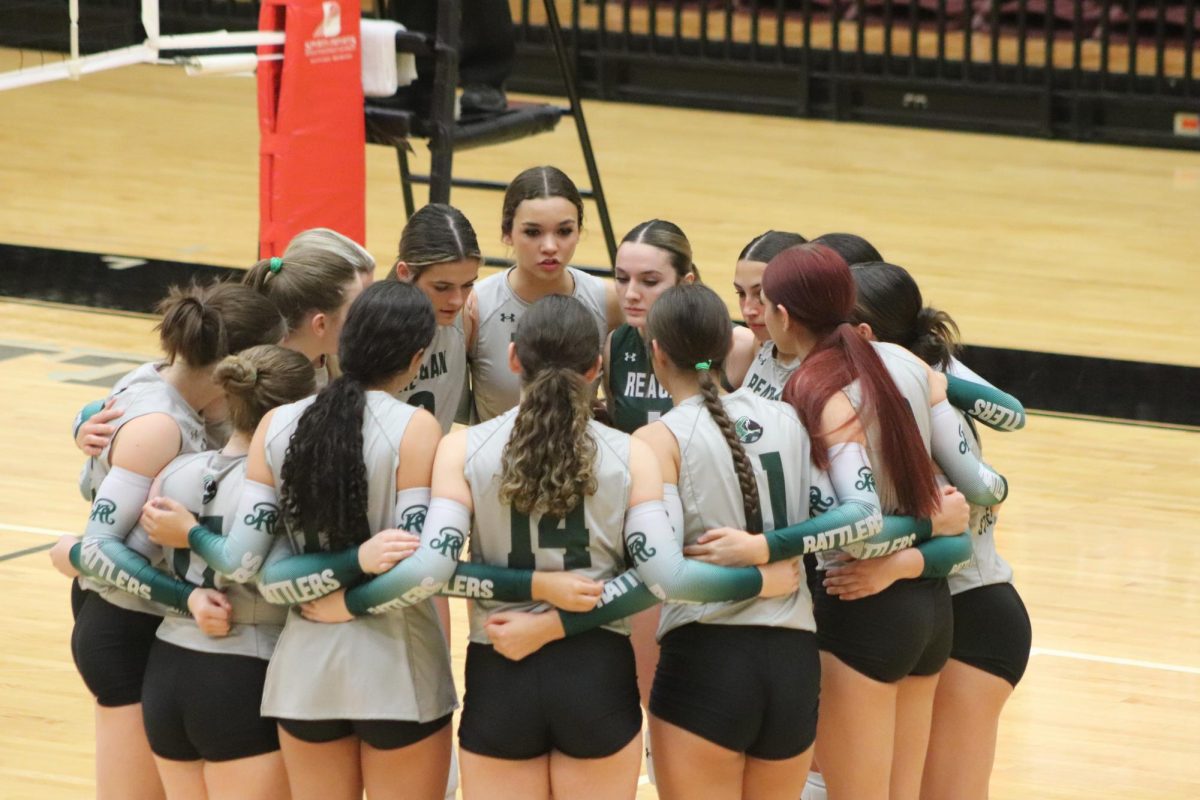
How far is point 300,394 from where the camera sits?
3312mm

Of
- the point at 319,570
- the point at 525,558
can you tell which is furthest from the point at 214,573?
the point at 525,558

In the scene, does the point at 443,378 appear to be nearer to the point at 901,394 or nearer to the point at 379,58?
the point at 901,394

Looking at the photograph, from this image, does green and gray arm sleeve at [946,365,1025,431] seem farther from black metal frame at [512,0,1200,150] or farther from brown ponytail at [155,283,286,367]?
black metal frame at [512,0,1200,150]

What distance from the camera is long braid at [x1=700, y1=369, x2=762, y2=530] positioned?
3.24 metres

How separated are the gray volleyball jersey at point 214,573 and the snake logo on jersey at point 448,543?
1.28 ft

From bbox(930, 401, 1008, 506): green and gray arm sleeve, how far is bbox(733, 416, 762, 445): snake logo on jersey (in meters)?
0.43

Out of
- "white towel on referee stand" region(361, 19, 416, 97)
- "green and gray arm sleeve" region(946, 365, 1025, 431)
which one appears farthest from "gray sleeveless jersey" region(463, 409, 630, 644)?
"white towel on referee stand" region(361, 19, 416, 97)

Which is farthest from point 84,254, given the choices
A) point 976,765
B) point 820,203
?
point 976,765

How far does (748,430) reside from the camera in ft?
10.8

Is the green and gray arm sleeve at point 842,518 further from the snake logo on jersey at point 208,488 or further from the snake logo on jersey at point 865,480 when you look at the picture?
the snake logo on jersey at point 208,488

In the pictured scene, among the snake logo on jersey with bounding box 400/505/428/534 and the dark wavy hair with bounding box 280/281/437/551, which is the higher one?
the dark wavy hair with bounding box 280/281/437/551

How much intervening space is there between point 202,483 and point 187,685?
35cm

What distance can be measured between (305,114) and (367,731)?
3.89m

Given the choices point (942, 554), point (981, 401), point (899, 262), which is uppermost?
point (981, 401)
